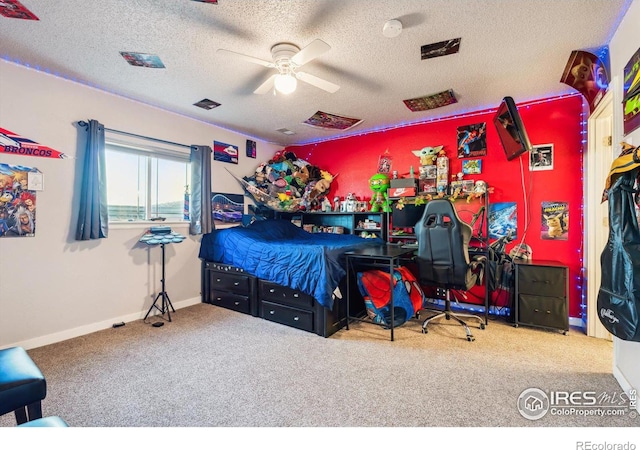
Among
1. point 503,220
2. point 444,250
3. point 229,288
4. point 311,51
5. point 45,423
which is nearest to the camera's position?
point 45,423

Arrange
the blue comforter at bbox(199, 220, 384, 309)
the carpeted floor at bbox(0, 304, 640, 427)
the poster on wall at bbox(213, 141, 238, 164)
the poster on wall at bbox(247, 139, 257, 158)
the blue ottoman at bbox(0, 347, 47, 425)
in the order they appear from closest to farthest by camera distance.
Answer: the blue ottoman at bbox(0, 347, 47, 425)
the carpeted floor at bbox(0, 304, 640, 427)
the blue comforter at bbox(199, 220, 384, 309)
the poster on wall at bbox(213, 141, 238, 164)
the poster on wall at bbox(247, 139, 257, 158)

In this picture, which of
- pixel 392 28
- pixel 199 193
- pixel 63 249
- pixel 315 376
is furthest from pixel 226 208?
pixel 392 28

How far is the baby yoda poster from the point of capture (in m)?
3.18

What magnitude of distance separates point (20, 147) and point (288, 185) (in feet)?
9.73

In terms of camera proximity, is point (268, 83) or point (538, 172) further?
point (538, 172)

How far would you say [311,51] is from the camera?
2.02m

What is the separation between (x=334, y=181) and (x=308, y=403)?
354cm

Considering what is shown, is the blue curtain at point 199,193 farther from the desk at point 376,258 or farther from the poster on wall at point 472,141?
the poster on wall at point 472,141

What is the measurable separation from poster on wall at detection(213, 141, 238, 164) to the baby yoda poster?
406 centimetres

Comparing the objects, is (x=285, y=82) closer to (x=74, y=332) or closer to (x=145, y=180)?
(x=145, y=180)

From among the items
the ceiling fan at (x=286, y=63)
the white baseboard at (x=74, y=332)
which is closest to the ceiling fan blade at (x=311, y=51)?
Result: the ceiling fan at (x=286, y=63)

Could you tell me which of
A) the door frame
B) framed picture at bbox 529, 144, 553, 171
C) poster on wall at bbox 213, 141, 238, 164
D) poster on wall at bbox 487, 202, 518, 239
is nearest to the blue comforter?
poster on wall at bbox 213, 141, 238, 164

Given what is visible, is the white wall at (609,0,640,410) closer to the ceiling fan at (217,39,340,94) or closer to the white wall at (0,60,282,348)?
the ceiling fan at (217,39,340,94)
